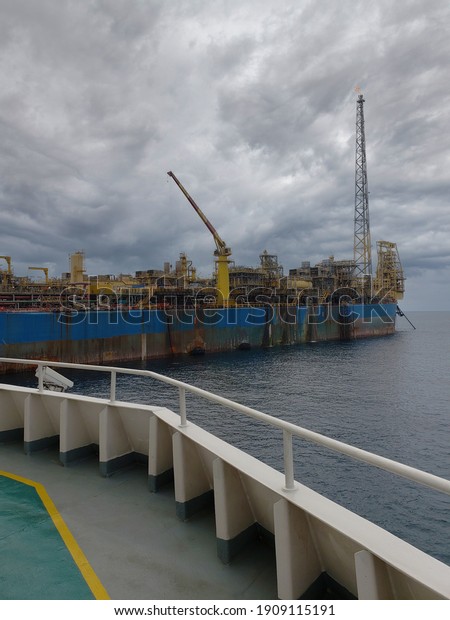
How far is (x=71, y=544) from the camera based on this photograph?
416cm

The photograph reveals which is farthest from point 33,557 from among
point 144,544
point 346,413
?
point 346,413

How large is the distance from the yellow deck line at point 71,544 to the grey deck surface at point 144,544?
6 cm

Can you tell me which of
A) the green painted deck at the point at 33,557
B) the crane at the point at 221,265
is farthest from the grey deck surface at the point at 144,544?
the crane at the point at 221,265

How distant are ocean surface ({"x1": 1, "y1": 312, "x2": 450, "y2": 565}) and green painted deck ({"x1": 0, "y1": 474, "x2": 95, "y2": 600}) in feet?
28.9

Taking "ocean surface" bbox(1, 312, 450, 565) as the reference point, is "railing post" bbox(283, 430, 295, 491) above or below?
above

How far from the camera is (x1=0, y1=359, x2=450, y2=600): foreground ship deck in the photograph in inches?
106

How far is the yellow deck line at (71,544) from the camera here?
11.4ft

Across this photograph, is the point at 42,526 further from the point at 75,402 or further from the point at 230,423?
the point at 230,423

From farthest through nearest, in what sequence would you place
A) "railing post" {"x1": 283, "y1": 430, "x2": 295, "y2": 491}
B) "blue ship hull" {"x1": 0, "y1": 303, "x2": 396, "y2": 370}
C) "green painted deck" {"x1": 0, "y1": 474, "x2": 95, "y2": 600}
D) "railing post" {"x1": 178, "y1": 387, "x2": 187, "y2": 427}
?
"blue ship hull" {"x1": 0, "y1": 303, "x2": 396, "y2": 370}, "railing post" {"x1": 178, "y1": 387, "x2": 187, "y2": 427}, "green painted deck" {"x1": 0, "y1": 474, "x2": 95, "y2": 600}, "railing post" {"x1": 283, "y1": 430, "x2": 295, "y2": 491}

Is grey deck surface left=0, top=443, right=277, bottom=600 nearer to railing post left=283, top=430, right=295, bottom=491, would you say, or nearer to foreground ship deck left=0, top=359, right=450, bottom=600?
foreground ship deck left=0, top=359, right=450, bottom=600

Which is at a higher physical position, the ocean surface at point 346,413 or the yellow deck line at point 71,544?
the yellow deck line at point 71,544

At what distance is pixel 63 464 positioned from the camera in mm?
6129

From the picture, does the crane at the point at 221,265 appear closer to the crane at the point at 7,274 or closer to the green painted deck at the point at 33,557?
the crane at the point at 7,274

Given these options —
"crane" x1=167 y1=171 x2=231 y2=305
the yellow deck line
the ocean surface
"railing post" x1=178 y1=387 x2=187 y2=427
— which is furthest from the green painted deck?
"crane" x1=167 y1=171 x2=231 y2=305
